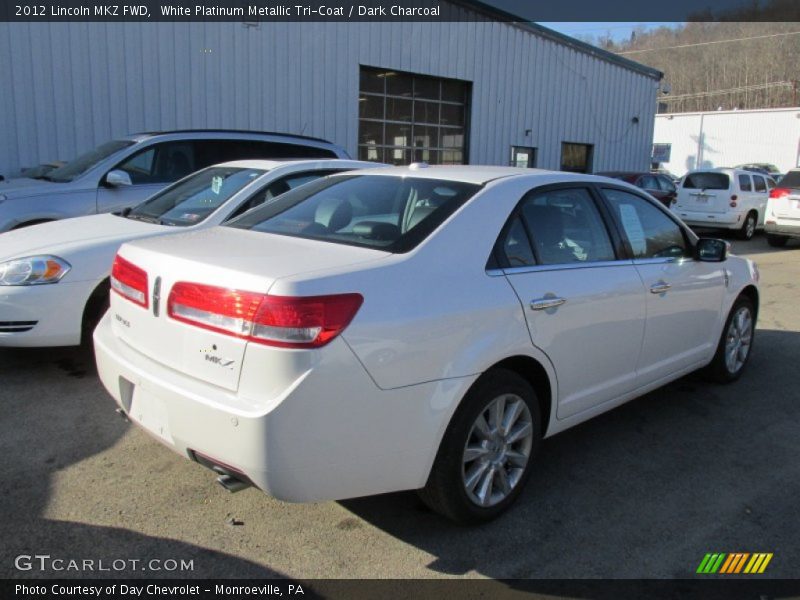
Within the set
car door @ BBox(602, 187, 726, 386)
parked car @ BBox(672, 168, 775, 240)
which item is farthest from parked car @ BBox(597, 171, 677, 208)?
car door @ BBox(602, 187, 726, 386)

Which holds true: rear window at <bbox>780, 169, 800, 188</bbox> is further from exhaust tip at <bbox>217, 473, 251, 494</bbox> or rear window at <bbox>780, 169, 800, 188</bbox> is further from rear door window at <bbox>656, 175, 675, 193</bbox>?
exhaust tip at <bbox>217, 473, 251, 494</bbox>

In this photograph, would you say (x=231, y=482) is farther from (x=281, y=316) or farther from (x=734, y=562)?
(x=734, y=562)

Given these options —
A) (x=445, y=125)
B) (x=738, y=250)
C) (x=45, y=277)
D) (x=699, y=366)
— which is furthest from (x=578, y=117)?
(x=45, y=277)

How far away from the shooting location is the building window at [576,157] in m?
20.3

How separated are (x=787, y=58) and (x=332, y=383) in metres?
86.3

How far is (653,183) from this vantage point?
1638 cm

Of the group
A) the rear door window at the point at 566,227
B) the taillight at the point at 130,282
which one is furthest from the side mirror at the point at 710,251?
the taillight at the point at 130,282

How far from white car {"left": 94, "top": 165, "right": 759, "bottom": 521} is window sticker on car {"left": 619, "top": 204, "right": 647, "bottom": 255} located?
0.01 meters

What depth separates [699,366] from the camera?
15.3ft

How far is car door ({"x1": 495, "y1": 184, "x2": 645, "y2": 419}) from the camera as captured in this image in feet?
10.2

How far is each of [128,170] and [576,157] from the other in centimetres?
1664

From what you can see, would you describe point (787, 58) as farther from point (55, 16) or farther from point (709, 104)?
point (55, 16)

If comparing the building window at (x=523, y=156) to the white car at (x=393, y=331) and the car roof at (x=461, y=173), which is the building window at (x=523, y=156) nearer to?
the white car at (x=393, y=331)

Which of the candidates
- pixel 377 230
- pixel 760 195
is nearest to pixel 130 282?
pixel 377 230
